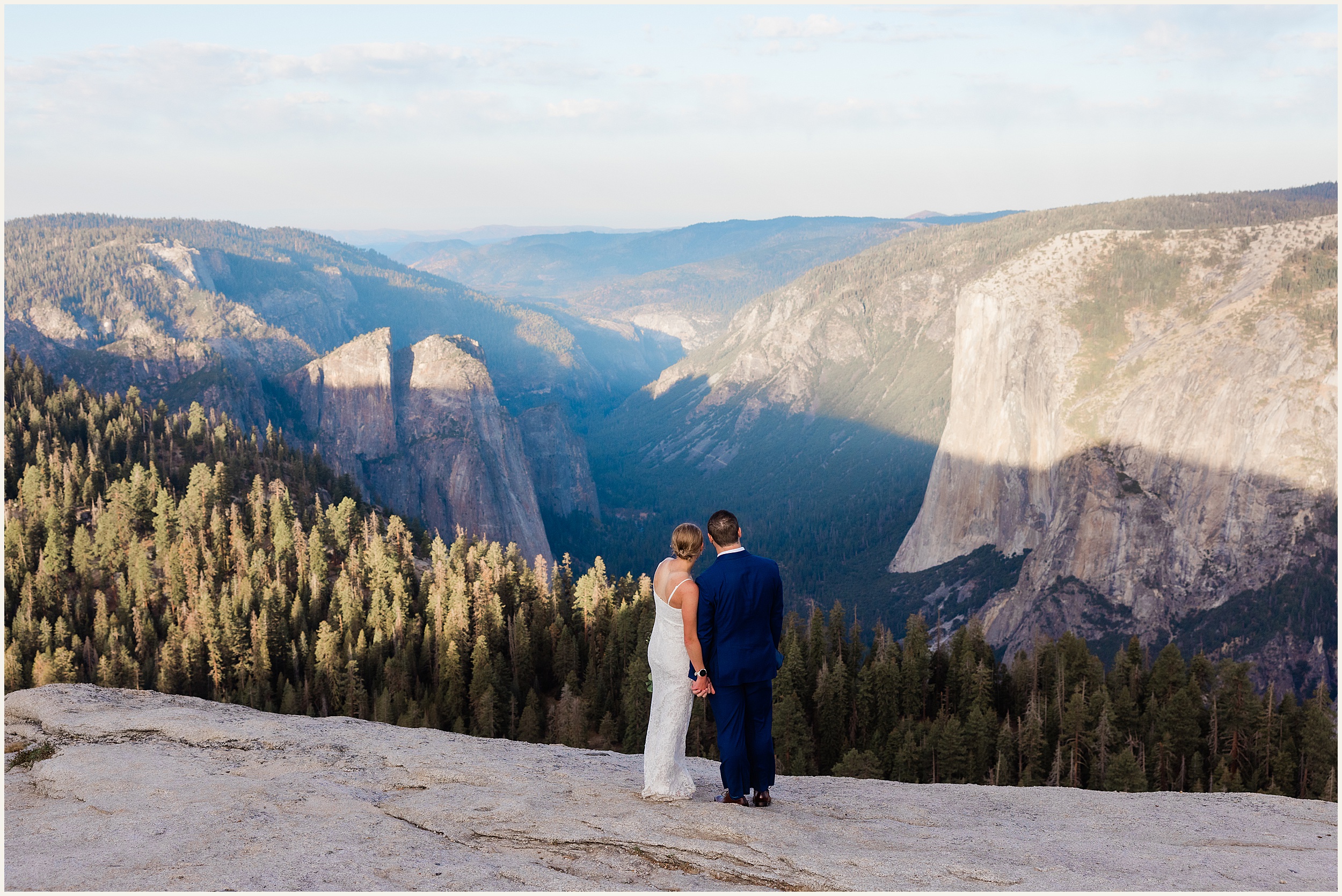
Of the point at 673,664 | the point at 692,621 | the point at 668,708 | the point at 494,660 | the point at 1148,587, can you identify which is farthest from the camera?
the point at 1148,587

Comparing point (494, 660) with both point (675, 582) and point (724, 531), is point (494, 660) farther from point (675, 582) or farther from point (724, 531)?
point (724, 531)

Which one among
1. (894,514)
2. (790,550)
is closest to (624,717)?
(790,550)

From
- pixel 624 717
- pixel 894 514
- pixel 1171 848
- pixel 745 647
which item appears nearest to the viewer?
pixel 745 647

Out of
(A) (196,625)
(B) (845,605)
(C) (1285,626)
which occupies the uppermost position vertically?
(A) (196,625)

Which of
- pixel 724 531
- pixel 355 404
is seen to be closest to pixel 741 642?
pixel 724 531

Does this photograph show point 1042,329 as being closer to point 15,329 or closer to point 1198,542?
point 1198,542

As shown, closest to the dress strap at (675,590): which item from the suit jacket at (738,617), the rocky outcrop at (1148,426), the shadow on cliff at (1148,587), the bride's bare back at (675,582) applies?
the bride's bare back at (675,582)
